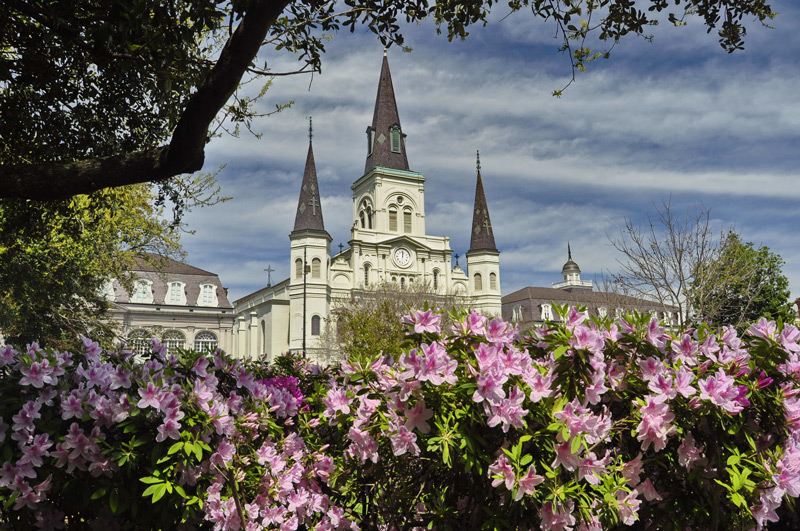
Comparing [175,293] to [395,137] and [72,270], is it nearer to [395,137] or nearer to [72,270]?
[395,137]

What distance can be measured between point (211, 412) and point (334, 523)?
47.8 inches

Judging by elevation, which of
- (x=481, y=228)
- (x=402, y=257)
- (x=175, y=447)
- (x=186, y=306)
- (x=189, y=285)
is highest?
(x=481, y=228)

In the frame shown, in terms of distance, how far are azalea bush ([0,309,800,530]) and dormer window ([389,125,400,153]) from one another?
2588 inches

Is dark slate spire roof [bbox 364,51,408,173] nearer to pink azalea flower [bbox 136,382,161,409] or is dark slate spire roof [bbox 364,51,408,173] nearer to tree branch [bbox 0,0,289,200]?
tree branch [bbox 0,0,289,200]

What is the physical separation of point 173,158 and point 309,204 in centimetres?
5756

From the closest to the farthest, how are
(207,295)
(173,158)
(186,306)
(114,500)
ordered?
(114,500)
(173,158)
(186,306)
(207,295)

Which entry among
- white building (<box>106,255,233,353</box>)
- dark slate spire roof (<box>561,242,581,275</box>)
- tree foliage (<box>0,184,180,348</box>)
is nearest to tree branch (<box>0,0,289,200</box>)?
tree foliage (<box>0,184,180,348</box>)

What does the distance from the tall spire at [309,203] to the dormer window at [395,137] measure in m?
9.65

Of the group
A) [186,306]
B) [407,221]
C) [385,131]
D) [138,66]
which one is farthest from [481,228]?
[138,66]

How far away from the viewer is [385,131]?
68.6 metres

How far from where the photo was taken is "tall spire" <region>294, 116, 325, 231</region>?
6022cm

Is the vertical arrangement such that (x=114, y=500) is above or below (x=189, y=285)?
below

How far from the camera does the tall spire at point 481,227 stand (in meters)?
66.4

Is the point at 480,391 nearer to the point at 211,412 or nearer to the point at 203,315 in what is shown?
the point at 211,412
